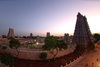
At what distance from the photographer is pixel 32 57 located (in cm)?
1736

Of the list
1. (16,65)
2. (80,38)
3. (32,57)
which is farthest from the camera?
(80,38)

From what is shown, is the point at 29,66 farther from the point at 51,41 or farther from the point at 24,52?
the point at 51,41

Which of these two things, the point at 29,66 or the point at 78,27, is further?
the point at 78,27

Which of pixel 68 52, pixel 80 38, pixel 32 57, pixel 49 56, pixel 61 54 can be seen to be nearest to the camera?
pixel 32 57

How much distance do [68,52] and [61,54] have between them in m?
4.82

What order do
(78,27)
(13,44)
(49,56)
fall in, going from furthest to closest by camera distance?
(78,27) < (49,56) < (13,44)

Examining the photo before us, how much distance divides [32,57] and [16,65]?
4.54 meters

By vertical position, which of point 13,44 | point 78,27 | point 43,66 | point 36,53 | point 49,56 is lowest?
point 43,66

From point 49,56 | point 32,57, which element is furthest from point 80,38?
point 32,57

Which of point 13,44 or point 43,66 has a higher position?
point 13,44

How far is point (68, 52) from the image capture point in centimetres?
2434

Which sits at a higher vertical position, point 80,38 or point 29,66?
point 80,38

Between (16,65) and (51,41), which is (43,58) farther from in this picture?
(16,65)

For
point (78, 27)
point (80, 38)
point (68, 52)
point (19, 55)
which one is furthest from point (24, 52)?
point (78, 27)
